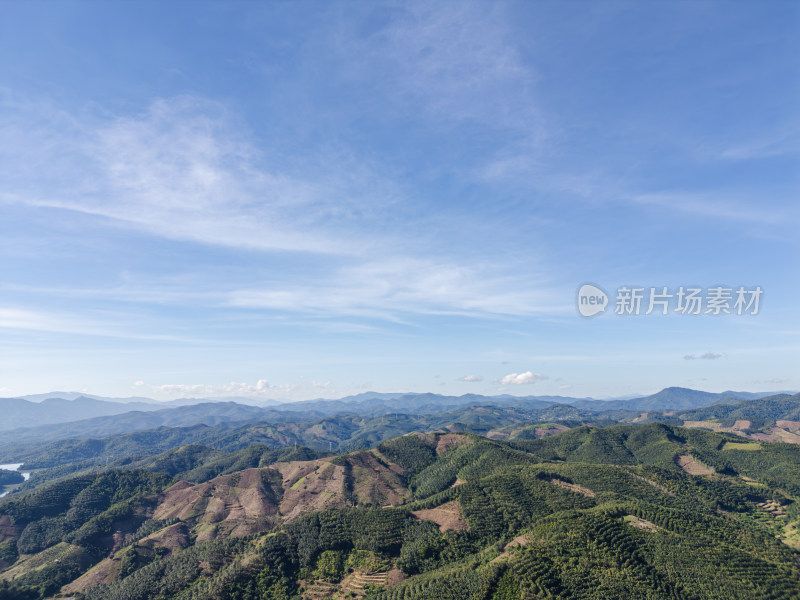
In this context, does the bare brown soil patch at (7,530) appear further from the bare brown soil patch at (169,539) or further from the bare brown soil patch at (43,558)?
the bare brown soil patch at (169,539)

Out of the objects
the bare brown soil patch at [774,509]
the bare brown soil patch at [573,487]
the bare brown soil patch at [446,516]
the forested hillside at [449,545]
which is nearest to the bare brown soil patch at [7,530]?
the forested hillside at [449,545]

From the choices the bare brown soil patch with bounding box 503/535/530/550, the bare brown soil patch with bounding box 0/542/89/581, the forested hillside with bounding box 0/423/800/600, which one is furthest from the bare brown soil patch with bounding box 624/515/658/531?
the bare brown soil patch with bounding box 0/542/89/581

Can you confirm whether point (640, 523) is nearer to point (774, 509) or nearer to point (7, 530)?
point (774, 509)

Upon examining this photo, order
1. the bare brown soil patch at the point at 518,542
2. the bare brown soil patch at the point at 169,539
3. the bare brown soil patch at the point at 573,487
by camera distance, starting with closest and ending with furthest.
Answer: the bare brown soil patch at the point at 518,542, the bare brown soil patch at the point at 169,539, the bare brown soil patch at the point at 573,487

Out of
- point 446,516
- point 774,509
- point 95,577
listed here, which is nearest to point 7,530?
point 95,577

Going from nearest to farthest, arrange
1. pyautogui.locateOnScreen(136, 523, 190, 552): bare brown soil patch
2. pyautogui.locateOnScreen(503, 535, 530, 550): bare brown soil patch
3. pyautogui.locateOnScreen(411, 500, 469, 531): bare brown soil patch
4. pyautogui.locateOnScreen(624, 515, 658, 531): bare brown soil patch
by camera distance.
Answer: pyautogui.locateOnScreen(503, 535, 530, 550): bare brown soil patch → pyautogui.locateOnScreen(624, 515, 658, 531): bare brown soil patch → pyautogui.locateOnScreen(411, 500, 469, 531): bare brown soil patch → pyautogui.locateOnScreen(136, 523, 190, 552): bare brown soil patch

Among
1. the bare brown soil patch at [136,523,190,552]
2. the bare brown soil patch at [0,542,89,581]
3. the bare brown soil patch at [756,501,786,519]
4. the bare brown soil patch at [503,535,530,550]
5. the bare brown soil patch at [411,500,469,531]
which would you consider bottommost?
the bare brown soil patch at [0,542,89,581]

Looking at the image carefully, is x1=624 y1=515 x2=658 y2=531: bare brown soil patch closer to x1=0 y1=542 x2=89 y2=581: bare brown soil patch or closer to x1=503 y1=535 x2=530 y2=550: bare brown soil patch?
x1=503 y1=535 x2=530 y2=550: bare brown soil patch
